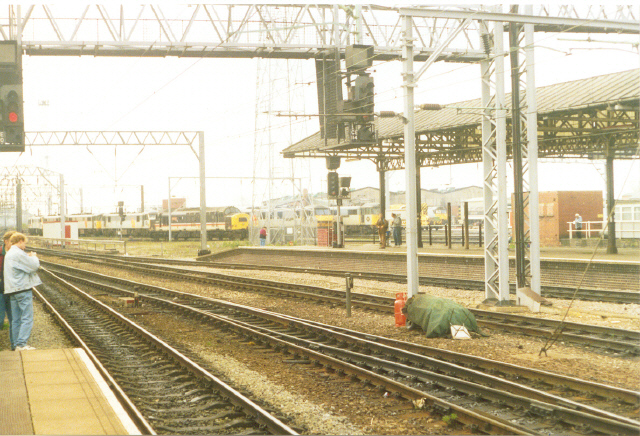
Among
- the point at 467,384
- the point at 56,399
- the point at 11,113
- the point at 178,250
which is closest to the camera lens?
the point at 56,399

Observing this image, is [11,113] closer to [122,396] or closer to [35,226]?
[122,396]

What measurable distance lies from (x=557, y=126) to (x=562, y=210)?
738 centimetres

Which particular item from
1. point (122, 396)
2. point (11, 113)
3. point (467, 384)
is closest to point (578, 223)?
point (467, 384)

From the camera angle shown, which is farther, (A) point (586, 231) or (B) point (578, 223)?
(B) point (578, 223)

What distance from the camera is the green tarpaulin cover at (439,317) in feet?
37.5

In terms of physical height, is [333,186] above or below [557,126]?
below

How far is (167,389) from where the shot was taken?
8.27 meters

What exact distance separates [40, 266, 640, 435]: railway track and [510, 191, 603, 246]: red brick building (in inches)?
824

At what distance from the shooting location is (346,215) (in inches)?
2813

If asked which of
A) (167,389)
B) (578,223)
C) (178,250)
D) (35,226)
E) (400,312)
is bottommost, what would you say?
(167,389)

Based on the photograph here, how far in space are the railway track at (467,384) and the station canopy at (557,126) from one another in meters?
6.32

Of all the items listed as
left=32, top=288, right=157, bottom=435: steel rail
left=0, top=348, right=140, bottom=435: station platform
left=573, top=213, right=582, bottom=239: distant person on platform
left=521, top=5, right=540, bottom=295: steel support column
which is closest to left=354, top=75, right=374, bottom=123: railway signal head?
left=521, top=5, right=540, bottom=295: steel support column

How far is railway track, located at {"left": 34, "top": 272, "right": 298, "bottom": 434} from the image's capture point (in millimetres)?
6535

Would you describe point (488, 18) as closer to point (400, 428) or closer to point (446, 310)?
point (446, 310)
